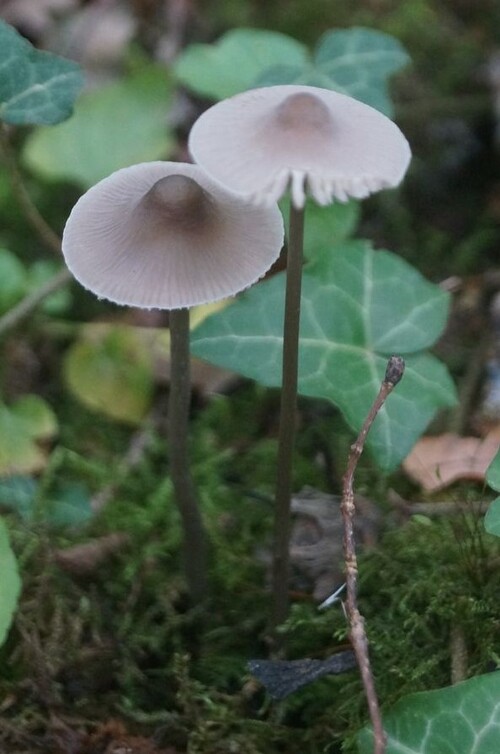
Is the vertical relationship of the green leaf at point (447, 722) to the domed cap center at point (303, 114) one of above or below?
below

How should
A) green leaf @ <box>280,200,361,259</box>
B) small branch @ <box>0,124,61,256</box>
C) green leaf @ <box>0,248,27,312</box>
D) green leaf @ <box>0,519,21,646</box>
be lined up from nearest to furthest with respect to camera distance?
green leaf @ <box>0,519,21,646</box>, small branch @ <box>0,124,61,256</box>, green leaf @ <box>280,200,361,259</box>, green leaf @ <box>0,248,27,312</box>

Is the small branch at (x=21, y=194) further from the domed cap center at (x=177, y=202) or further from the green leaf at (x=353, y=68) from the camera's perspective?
the domed cap center at (x=177, y=202)

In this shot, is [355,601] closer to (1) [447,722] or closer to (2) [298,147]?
(1) [447,722]

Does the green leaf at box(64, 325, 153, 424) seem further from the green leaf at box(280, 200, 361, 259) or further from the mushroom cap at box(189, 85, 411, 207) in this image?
the mushroom cap at box(189, 85, 411, 207)

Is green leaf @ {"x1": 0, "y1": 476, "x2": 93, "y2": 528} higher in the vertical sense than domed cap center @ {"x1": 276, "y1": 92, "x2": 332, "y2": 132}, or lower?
lower

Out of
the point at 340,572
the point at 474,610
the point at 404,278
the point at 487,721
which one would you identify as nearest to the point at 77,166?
the point at 404,278

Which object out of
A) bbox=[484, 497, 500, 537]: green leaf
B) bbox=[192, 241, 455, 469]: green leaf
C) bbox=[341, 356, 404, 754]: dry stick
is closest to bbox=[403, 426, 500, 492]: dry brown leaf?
bbox=[192, 241, 455, 469]: green leaf

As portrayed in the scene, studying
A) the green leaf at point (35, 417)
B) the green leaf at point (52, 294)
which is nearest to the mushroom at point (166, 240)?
the green leaf at point (35, 417)
